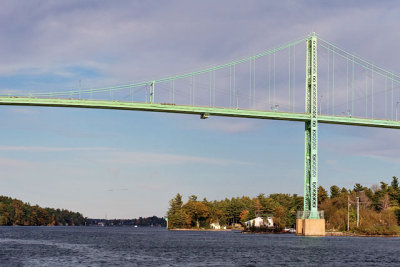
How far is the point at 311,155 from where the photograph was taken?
74.1 meters

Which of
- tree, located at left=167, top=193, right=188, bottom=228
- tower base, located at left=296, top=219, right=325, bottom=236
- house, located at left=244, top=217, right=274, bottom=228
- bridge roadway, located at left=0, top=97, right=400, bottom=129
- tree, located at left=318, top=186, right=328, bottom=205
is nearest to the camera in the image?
bridge roadway, located at left=0, top=97, right=400, bottom=129

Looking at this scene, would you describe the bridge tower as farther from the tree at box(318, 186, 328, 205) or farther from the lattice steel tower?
the tree at box(318, 186, 328, 205)

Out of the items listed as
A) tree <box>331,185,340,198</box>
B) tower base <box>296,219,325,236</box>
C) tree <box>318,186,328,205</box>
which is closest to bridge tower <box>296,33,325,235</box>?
tower base <box>296,219,325,236</box>

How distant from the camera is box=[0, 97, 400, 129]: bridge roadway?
69312 mm

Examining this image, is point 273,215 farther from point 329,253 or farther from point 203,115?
point 329,253

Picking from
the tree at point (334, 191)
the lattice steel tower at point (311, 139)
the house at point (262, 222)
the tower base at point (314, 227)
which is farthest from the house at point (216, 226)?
the tower base at point (314, 227)

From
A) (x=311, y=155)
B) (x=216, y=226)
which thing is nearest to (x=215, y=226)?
(x=216, y=226)

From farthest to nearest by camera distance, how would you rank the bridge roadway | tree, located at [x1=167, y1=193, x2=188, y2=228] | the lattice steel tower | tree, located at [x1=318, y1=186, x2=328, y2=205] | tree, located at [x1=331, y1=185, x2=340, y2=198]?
tree, located at [x1=167, y1=193, x2=188, y2=228]
tree, located at [x1=331, y1=185, x2=340, y2=198]
tree, located at [x1=318, y1=186, x2=328, y2=205]
the lattice steel tower
the bridge roadway

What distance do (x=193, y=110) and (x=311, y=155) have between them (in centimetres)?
1542

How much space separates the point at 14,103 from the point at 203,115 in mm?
21929

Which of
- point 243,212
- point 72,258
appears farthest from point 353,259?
point 243,212

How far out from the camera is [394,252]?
55.3m

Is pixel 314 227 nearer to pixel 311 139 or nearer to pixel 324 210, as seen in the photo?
pixel 311 139

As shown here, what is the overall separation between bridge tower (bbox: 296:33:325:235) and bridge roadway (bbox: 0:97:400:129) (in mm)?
1531
